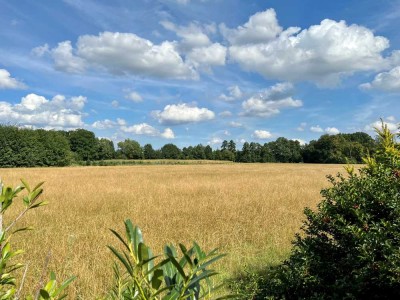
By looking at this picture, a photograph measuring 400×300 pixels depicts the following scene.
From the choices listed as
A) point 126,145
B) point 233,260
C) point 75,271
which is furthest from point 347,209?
point 126,145

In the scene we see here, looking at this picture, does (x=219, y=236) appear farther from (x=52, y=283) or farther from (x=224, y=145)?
(x=224, y=145)

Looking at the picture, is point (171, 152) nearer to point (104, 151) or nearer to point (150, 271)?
point (104, 151)

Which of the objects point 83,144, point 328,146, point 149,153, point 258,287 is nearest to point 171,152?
point 149,153

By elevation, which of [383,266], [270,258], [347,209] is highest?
[347,209]

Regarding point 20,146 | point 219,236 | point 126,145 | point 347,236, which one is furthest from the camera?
point 126,145

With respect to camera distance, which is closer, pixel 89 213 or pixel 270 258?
pixel 270 258

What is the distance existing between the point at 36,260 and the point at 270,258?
150 inches

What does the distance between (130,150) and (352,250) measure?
115355mm

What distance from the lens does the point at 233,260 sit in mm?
5527

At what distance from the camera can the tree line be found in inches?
2419

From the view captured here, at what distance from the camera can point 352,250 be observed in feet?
10.5

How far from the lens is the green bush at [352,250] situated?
284 cm

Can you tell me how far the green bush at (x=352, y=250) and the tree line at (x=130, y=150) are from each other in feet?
115

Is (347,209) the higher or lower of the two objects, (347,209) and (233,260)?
the higher
